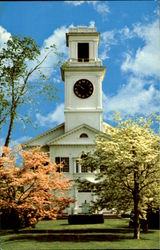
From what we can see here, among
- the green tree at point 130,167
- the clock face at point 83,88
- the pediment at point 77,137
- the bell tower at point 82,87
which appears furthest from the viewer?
the clock face at point 83,88

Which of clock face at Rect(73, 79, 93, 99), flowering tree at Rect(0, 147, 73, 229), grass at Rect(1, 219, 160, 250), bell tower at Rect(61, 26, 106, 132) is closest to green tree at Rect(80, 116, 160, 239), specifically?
grass at Rect(1, 219, 160, 250)

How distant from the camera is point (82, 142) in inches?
1430

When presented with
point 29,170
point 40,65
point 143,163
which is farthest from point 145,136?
point 40,65

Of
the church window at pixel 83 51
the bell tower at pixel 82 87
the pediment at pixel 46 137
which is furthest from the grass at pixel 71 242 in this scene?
the church window at pixel 83 51

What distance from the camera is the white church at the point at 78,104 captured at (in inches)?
1428

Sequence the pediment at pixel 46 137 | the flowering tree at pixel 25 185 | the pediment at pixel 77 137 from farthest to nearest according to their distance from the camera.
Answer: the pediment at pixel 46 137 < the pediment at pixel 77 137 < the flowering tree at pixel 25 185

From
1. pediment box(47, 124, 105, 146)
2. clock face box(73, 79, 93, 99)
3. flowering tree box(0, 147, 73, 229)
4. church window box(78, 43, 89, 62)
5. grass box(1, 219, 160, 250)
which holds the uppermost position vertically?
church window box(78, 43, 89, 62)

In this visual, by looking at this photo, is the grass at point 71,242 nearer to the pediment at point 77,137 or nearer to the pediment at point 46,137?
the pediment at point 77,137

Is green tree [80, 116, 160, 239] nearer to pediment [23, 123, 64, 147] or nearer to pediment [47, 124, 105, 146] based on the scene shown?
pediment [47, 124, 105, 146]

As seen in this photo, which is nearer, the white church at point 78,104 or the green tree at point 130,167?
the green tree at point 130,167

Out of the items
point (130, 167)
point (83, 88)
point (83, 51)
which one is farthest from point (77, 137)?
point (130, 167)

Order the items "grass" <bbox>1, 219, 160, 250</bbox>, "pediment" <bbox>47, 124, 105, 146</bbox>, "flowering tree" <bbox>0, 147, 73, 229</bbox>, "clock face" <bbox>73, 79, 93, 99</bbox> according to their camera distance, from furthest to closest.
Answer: "clock face" <bbox>73, 79, 93, 99</bbox> < "pediment" <bbox>47, 124, 105, 146</bbox> < "flowering tree" <bbox>0, 147, 73, 229</bbox> < "grass" <bbox>1, 219, 160, 250</bbox>

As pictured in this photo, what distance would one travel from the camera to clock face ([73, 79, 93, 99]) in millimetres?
38312

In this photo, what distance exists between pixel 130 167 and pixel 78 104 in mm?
23478
